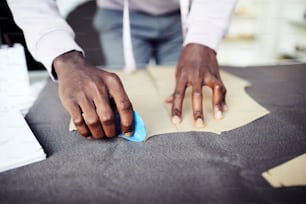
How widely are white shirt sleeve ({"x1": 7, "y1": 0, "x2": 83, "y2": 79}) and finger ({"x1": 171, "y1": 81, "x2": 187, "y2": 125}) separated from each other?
198 mm

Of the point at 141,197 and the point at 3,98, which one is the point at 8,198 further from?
the point at 3,98

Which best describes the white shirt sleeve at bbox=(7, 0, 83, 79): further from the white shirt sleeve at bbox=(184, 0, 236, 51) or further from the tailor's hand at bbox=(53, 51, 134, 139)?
the white shirt sleeve at bbox=(184, 0, 236, 51)

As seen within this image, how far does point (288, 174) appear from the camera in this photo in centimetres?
36

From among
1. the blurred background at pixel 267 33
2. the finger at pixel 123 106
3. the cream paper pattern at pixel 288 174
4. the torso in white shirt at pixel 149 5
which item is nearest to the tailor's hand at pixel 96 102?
the finger at pixel 123 106

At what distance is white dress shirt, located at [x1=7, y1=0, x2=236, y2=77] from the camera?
533 millimetres

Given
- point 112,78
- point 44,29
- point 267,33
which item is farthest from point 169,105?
point 267,33

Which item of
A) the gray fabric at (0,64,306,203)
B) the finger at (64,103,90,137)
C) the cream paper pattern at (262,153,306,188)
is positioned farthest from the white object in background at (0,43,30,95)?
the cream paper pattern at (262,153,306,188)

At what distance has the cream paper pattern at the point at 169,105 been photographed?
0.50m

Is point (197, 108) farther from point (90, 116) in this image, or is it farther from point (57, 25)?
point (57, 25)

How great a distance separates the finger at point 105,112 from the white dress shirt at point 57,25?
15 cm

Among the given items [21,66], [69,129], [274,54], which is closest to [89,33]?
[21,66]

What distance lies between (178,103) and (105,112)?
0.17 metres

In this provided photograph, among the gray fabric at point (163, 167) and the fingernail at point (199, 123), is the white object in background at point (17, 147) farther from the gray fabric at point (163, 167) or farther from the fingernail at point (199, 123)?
the fingernail at point (199, 123)

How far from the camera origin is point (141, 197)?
1.08ft
